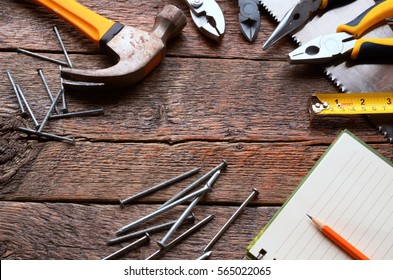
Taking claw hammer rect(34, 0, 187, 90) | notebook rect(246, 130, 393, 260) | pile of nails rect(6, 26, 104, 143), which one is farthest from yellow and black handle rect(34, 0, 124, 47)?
notebook rect(246, 130, 393, 260)

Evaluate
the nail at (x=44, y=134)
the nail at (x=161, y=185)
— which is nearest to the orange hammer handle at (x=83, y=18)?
the nail at (x=44, y=134)

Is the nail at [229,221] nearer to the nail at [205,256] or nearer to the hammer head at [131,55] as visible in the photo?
the nail at [205,256]

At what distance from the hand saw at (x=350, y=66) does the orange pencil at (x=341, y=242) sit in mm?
293


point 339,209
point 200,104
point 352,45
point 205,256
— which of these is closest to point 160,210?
point 205,256

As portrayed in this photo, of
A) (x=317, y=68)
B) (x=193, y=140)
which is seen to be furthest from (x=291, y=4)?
(x=193, y=140)

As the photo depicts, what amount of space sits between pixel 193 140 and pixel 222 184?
0.13 m

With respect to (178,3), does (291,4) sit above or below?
above

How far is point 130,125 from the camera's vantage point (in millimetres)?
1396

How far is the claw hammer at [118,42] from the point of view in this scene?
4.53 feet

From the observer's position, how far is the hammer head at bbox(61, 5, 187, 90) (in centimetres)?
138

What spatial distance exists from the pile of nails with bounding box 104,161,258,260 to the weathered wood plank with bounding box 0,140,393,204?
2 centimetres

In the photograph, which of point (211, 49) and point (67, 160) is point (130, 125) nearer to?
point (67, 160)

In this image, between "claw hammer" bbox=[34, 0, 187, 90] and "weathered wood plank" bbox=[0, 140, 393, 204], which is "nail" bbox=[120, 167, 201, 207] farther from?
"claw hammer" bbox=[34, 0, 187, 90]
